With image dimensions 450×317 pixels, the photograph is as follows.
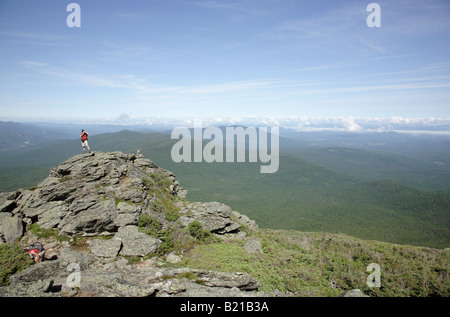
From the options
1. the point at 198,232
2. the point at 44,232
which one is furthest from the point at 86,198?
Answer: the point at 198,232

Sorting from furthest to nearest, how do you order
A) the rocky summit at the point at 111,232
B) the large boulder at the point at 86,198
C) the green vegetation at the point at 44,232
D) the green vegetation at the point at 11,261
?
the large boulder at the point at 86,198 < the green vegetation at the point at 44,232 < the green vegetation at the point at 11,261 < the rocky summit at the point at 111,232

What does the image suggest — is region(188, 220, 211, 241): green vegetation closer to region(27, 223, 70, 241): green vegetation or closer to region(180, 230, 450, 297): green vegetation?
region(180, 230, 450, 297): green vegetation

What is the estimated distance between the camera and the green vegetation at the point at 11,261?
12875 mm

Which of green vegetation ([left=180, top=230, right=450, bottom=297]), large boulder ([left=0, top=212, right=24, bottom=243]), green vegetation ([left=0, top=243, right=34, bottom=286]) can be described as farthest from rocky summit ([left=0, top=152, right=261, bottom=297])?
green vegetation ([left=180, top=230, right=450, bottom=297])

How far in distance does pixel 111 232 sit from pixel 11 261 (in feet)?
22.0

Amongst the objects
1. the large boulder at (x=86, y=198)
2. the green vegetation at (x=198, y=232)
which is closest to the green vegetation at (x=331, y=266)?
the green vegetation at (x=198, y=232)

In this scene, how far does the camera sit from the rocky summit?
36.8 ft

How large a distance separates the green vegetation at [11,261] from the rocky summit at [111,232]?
1574mm

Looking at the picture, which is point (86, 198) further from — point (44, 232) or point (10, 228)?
point (10, 228)

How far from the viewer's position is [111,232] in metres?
19.5

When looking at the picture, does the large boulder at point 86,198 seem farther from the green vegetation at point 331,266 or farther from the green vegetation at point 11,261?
the green vegetation at point 331,266

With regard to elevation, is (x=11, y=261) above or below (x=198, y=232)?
above
